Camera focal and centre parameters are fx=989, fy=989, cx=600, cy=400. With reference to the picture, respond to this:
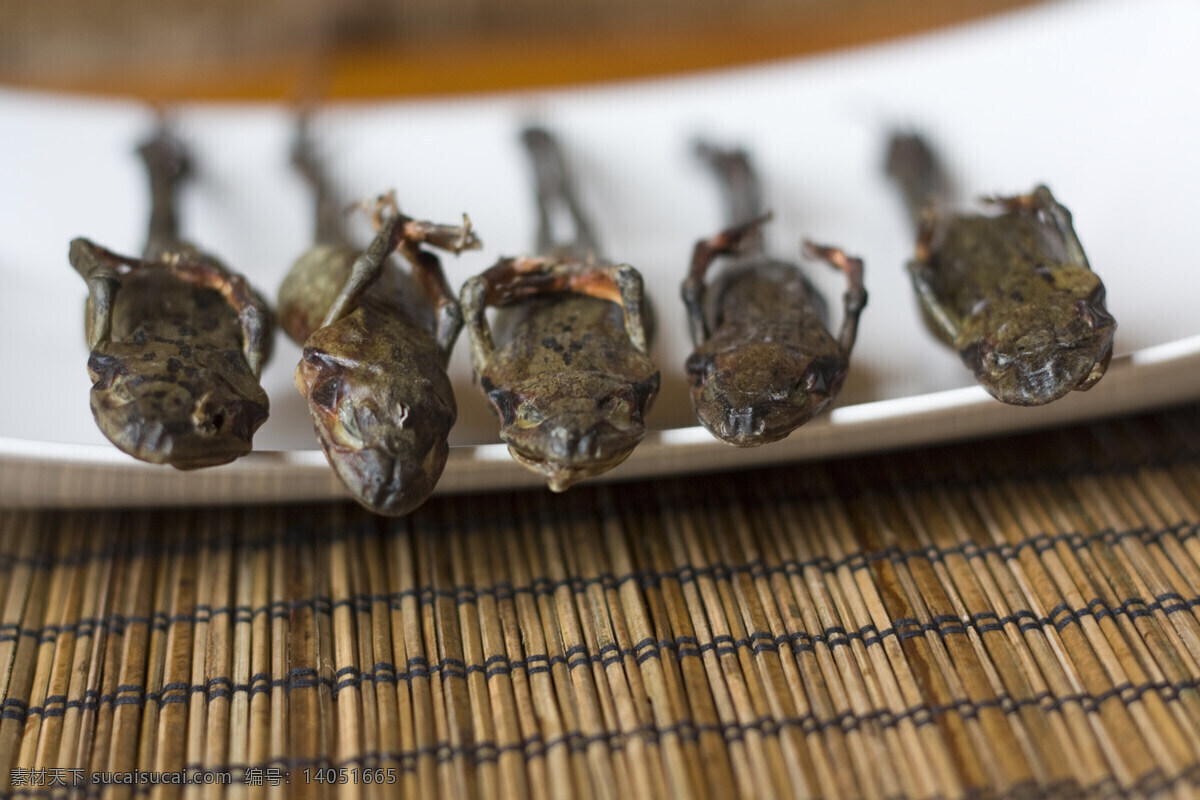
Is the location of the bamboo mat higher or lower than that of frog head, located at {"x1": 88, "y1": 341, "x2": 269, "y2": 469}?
lower

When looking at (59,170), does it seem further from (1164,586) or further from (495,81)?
(1164,586)

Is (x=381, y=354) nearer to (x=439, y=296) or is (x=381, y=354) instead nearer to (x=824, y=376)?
A: (x=439, y=296)

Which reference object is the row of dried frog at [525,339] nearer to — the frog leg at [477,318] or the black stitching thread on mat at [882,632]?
the frog leg at [477,318]

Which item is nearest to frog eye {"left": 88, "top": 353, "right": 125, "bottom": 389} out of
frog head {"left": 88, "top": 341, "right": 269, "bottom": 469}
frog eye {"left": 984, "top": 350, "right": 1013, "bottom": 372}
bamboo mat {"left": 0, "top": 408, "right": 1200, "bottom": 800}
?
frog head {"left": 88, "top": 341, "right": 269, "bottom": 469}

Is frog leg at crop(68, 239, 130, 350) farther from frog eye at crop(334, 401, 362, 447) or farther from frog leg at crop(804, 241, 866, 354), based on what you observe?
frog leg at crop(804, 241, 866, 354)

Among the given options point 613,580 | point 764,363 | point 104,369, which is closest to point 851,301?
point 764,363

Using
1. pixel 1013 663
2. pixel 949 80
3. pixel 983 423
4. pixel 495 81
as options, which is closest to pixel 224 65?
pixel 495 81
